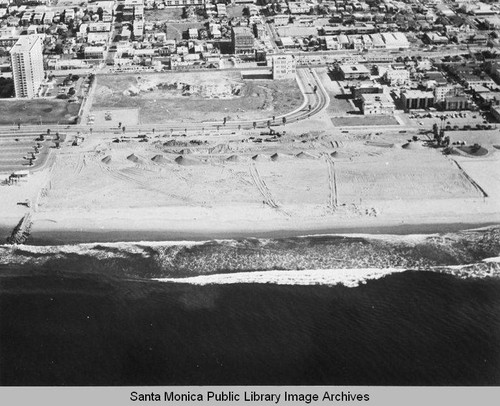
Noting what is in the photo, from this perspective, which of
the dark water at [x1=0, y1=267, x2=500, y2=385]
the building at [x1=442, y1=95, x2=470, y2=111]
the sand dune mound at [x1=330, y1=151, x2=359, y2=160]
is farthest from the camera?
the building at [x1=442, y1=95, x2=470, y2=111]

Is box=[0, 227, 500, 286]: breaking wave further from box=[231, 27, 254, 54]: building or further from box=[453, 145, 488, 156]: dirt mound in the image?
box=[231, 27, 254, 54]: building

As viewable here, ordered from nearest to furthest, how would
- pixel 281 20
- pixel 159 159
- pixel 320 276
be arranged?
1. pixel 320 276
2. pixel 159 159
3. pixel 281 20

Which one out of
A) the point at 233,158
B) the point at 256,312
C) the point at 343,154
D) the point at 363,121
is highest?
the point at 256,312

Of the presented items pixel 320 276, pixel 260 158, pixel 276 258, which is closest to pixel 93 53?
pixel 260 158

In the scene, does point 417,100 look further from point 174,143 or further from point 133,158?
point 133,158

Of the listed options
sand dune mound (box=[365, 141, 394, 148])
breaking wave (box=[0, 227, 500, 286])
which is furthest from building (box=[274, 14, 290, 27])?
breaking wave (box=[0, 227, 500, 286])

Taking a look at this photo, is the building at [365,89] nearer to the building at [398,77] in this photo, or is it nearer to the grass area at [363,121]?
the building at [398,77]
